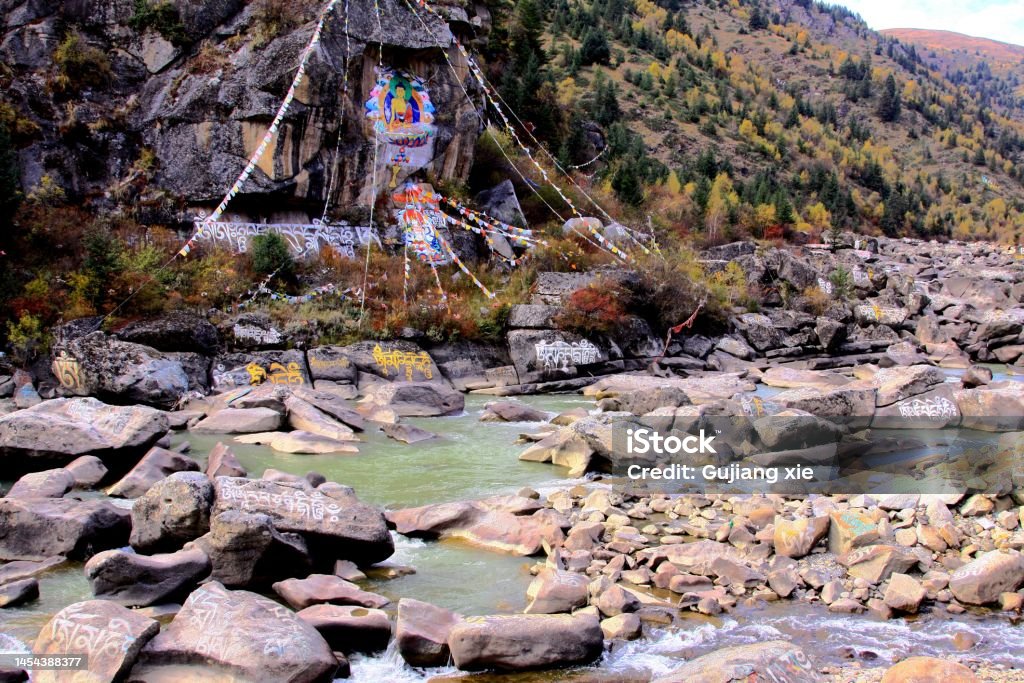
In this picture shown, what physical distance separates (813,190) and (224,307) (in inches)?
1967

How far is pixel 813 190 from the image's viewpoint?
201 ft

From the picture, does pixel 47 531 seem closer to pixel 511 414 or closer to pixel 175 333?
pixel 511 414

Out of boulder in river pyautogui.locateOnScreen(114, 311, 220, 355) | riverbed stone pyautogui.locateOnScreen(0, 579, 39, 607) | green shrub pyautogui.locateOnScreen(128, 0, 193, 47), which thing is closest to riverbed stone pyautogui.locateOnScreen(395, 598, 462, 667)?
riverbed stone pyautogui.locateOnScreen(0, 579, 39, 607)

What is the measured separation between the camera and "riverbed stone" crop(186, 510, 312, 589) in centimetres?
791

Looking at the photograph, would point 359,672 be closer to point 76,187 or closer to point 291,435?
point 291,435

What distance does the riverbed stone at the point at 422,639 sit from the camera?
6750 mm

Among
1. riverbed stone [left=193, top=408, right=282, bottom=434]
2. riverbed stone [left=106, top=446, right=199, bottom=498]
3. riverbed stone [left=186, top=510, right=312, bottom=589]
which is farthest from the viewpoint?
riverbed stone [left=193, top=408, right=282, bottom=434]

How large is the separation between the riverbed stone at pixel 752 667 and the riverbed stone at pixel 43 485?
810 cm

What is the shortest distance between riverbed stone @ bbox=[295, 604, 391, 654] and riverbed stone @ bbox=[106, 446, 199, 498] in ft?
16.1

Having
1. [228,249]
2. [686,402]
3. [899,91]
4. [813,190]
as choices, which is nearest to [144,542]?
[686,402]

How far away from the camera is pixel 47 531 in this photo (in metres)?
8.74

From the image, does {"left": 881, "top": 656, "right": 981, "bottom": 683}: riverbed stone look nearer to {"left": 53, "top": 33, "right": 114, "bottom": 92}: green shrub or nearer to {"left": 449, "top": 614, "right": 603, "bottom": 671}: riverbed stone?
{"left": 449, "top": 614, "right": 603, "bottom": 671}: riverbed stone

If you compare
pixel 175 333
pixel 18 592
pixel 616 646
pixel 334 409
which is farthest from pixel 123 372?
pixel 616 646

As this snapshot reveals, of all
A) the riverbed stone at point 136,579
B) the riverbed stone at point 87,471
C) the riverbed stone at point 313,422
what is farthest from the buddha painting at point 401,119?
the riverbed stone at point 136,579
